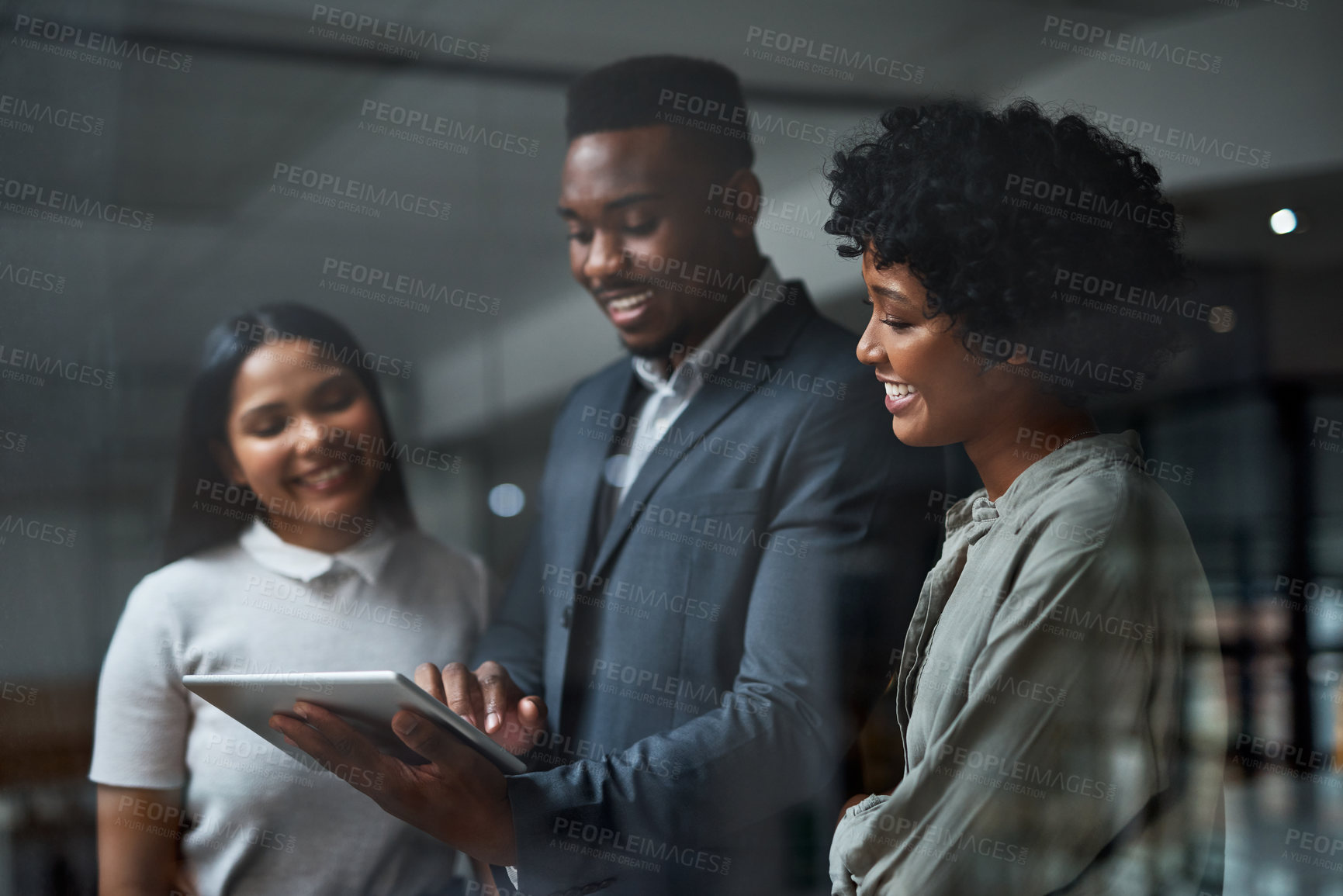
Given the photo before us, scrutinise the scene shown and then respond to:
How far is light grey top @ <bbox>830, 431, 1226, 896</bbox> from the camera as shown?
4.74ft

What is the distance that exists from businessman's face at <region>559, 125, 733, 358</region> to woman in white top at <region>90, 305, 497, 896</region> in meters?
0.76

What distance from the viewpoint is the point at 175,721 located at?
2.30 meters

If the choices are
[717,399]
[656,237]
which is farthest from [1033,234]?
[656,237]

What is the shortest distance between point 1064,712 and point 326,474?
1.80 meters

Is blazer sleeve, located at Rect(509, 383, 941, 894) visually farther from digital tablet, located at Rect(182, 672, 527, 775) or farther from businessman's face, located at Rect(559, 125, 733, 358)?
businessman's face, located at Rect(559, 125, 733, 358)

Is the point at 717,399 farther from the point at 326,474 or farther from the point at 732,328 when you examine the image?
the point at 326,474

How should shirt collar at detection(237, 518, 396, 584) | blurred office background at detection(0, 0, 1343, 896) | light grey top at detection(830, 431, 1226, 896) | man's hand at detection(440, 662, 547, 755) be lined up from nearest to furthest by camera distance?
1. light grey top at detection(830, 431, 1226, 896)
2. blurred office background at detection(0, 0, 1343, 896)
3. man's hand at detection(440, 662, 547, 755)
4. shirt collar at detection(237, 518, 396, 584)

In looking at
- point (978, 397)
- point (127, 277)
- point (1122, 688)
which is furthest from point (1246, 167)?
point (127, 277)

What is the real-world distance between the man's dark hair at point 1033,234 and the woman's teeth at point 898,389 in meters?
0.12

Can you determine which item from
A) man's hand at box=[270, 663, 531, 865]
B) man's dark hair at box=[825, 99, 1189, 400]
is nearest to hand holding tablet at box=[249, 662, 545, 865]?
man's hand at box=[270, 663, 531, 865]

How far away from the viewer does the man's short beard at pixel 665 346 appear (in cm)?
226


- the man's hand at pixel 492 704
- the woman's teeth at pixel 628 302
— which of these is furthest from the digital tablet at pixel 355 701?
the woman's teeth at pixel 628 302

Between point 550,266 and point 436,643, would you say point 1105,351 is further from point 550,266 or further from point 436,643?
point 436,643

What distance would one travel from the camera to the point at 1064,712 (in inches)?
57.8
